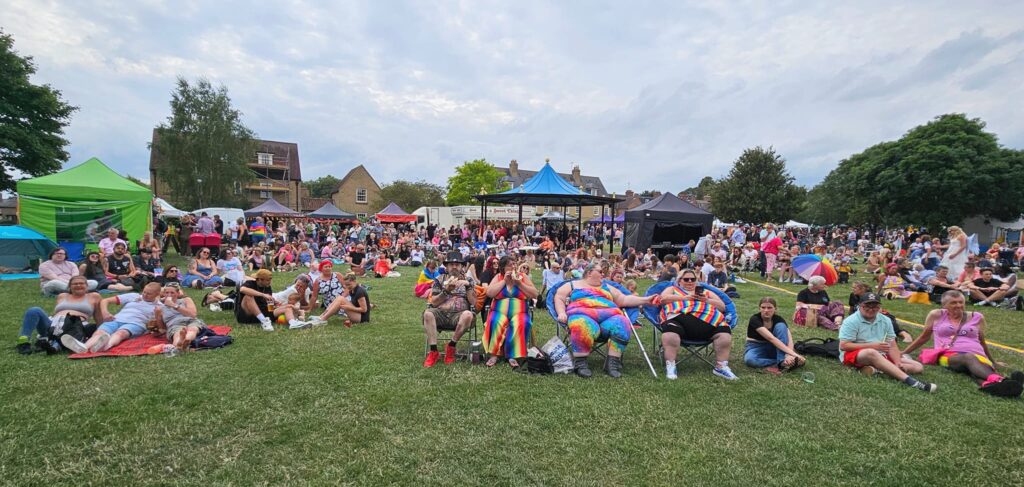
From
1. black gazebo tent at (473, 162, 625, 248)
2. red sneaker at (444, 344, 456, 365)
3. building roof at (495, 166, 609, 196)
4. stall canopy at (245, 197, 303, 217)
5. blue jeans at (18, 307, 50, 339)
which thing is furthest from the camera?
building roof at (495, 166, 609, 196)

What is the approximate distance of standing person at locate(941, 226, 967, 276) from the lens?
1041 centimetres

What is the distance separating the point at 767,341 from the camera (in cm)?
539

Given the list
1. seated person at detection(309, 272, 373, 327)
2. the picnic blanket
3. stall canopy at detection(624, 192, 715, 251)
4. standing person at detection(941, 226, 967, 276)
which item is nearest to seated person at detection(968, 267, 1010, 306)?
standing person at detection(941, 226, 967, 276)

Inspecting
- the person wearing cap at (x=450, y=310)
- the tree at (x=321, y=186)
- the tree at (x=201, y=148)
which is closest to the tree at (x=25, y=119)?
the tree at (x=201, y=148)

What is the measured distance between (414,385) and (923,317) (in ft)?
31.3

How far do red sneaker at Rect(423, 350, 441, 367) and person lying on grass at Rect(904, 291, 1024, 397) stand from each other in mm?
5212

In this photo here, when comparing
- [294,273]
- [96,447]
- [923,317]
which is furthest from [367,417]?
[294,273]

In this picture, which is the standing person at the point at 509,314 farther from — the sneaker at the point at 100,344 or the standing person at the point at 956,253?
the standing person at the point at 956,253

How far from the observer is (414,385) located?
4.60 meters

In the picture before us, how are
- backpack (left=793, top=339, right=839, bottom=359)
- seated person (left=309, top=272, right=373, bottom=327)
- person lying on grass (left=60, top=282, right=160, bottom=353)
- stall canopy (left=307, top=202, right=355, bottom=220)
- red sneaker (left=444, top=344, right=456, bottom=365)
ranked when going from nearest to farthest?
1. person lying on grass (left=60, top=282, right=160, bottom=353)
2. red sneaker (left=444, top=344, right=456, bottom=365)
3. backpack (left=793, top=339, right=839, bottom=359)
4. seated person (left=309, top=272, right=373, bottom=327)
5. stall canopy (left=307, top=202, right=355, bottom=220)

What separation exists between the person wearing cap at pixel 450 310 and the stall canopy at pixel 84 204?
43.5 ft

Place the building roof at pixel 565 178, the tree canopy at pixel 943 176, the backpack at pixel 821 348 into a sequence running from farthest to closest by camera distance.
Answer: the building roof at pixel 565 178, the tree canopy at pixel 943 176, the backpack at pixel 821 348

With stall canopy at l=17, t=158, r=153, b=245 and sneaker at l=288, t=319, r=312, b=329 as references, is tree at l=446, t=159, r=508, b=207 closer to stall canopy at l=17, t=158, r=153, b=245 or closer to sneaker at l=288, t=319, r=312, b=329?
stall canopy at l=17, t=158, r=153, b=245

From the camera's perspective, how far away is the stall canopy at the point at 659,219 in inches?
761
